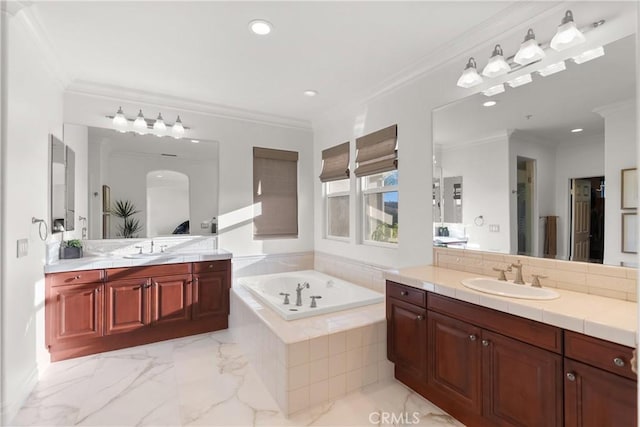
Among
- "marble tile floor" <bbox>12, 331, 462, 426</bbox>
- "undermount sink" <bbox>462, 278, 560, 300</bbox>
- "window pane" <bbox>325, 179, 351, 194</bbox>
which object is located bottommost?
"marble tile floor" <bbox>12, 331, 462, 426</bbox>

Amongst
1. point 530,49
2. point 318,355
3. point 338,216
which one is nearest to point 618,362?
point 318,355

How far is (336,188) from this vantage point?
4020 millimetres

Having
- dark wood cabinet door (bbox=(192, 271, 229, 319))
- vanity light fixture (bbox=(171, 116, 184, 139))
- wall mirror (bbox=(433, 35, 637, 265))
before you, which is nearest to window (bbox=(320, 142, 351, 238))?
Result: wall mirror (bbox=(433, 35, 637, 265))

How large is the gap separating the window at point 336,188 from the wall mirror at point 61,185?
2.68m

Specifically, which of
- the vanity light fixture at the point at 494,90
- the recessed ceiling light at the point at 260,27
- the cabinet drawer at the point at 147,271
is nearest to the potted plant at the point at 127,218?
the cabinet drawer at the point at 147,271

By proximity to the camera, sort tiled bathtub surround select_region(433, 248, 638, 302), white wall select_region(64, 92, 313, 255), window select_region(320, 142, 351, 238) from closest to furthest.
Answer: tiled bathtub surround select_region(433, 248, 638, 302)
white wall select_region(64, 92, 313, 255)
window select_region(320, 142, 351, 238)

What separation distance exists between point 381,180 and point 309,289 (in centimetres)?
149

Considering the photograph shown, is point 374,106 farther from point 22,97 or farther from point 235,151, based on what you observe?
point 22,97

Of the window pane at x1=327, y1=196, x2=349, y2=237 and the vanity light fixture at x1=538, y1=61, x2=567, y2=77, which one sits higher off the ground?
the vanity light fixture at x1=538, y1=61, x2=567, y2=77

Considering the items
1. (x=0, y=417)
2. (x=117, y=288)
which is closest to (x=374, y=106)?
(x=117, y=288)

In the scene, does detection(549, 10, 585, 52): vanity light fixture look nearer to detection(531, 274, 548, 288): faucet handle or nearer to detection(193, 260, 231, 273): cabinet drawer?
detection(531, 274, 548, 288): faucet handle

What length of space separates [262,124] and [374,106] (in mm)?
1501

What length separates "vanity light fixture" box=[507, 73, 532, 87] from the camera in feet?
6.42

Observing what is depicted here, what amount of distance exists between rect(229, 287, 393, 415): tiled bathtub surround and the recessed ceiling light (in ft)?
6.82
